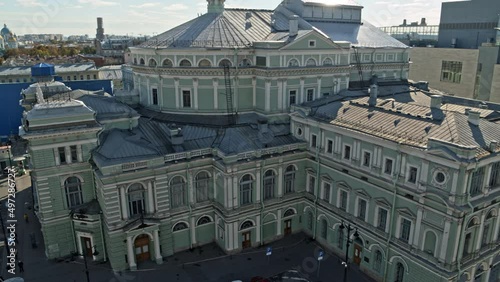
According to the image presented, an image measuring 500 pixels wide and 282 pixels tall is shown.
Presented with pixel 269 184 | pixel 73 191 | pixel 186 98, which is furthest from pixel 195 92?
pixel 73 191

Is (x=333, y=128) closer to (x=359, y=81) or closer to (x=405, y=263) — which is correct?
(x=405, y=263)

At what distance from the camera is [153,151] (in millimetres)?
35344

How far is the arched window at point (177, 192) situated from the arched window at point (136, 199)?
286 cm

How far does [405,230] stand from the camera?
104 feet

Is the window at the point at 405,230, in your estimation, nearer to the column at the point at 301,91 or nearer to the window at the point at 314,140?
the window at the point at 314,140

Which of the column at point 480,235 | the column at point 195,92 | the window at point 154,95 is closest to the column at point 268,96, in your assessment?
the column at point 195,92

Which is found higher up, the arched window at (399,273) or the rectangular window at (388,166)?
the rectangular window at (388,166)

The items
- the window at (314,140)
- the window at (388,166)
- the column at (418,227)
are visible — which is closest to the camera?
the column at (418,227)

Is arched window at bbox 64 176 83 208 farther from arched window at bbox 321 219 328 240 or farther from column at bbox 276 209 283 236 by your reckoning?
arched window at bbox 321 219 328 240

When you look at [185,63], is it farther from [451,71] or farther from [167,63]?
Answer: [451,71]

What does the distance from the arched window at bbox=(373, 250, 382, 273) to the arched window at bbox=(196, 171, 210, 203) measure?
16.7 metres

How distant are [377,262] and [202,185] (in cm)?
1748

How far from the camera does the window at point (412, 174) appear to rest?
98.7 ft

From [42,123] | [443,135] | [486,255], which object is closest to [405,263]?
[486,255]
